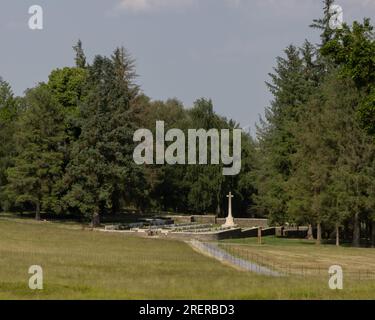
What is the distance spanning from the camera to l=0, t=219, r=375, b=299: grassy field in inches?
866

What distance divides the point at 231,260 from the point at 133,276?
1154 centimetres

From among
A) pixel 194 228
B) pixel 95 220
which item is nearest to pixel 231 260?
pixel 194 228

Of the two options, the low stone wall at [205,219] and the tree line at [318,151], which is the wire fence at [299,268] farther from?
the low stone wall at [205,219]

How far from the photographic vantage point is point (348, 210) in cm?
5700

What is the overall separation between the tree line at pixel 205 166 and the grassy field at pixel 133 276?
42.7ft

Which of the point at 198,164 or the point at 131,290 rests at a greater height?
the point at 198,164

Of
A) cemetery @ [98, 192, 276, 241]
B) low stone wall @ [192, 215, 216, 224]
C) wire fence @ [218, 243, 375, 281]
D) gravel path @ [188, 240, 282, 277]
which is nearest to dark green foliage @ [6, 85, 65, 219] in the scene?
cemetery @ [98, 192, 276, 241]

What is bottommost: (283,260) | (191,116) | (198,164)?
(283,260)

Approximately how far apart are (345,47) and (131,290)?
22.5 metres

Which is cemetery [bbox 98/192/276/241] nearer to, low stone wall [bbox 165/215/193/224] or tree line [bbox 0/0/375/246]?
low stone wall [bbox 165/215/193/224]

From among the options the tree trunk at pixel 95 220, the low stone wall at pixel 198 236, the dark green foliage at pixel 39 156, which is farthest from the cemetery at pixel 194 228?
the dark green foliage at pixel 39 156

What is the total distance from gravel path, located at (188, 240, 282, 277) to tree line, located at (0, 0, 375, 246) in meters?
14.7

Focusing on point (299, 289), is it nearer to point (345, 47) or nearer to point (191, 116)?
point (345, 47)
